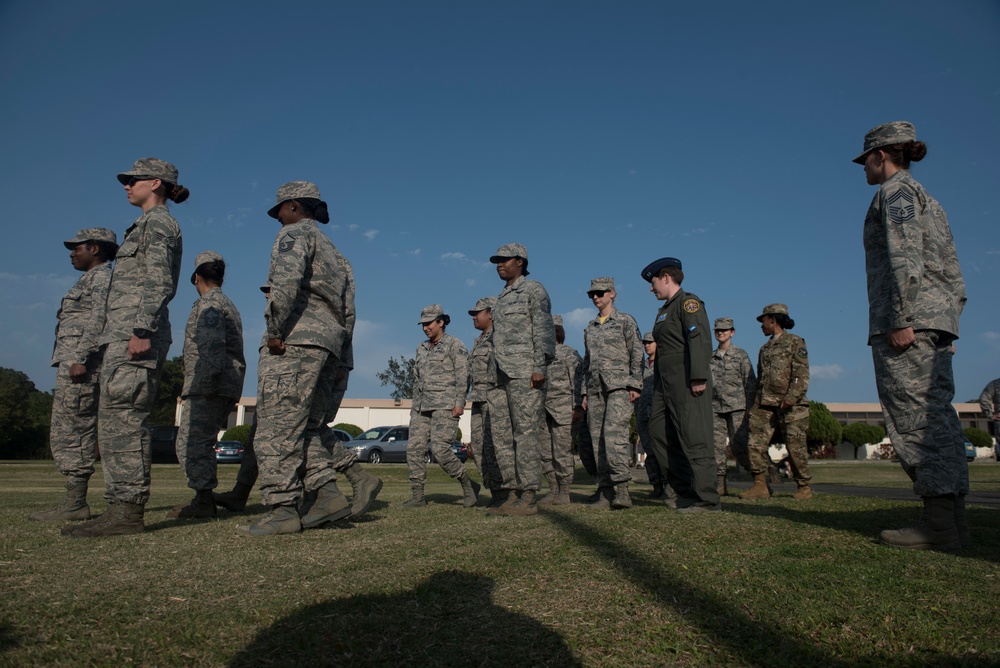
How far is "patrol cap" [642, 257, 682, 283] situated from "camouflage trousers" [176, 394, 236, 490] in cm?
420

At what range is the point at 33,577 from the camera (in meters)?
3.01

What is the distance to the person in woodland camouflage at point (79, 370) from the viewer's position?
5613mm

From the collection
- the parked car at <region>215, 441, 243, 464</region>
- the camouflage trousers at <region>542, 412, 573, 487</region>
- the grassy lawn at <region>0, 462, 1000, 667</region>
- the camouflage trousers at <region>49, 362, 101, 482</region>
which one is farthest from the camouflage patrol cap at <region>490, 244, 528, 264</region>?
the parked car at <region>215, 441, 243, 464</region>

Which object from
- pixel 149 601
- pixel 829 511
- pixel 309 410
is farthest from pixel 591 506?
pixel 149 601

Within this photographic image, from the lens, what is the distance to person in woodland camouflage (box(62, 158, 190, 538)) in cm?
459

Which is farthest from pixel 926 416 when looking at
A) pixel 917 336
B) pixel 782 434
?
pixel 782 434

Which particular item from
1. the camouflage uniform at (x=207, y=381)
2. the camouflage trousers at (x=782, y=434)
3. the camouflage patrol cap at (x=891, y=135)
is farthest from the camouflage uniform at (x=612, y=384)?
the camouflage uniform at (x=207, y=381)

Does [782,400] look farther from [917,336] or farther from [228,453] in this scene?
[228,453]

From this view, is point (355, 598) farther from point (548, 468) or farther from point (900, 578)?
point (548, 468)

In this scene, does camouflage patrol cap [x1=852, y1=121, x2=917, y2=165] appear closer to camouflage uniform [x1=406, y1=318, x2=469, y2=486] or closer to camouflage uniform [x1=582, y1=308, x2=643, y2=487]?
camouflage uniform [x1=582, y1=308, x2=643, y2=487]

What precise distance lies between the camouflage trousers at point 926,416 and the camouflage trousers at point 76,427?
6035 mm

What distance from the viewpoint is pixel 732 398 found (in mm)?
9195

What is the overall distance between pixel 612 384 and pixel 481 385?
2.07 meters

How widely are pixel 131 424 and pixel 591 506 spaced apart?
4.08 metres
